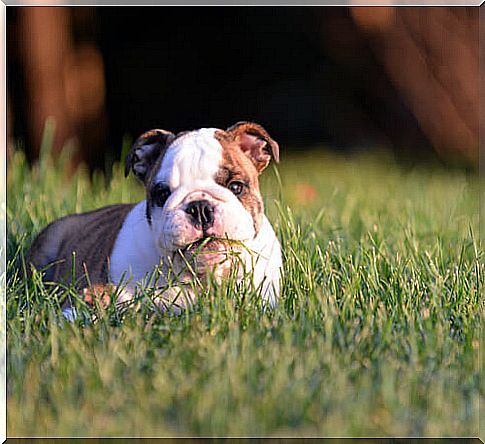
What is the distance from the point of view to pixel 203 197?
3438mm

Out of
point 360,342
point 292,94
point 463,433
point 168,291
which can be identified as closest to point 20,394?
point 168,291

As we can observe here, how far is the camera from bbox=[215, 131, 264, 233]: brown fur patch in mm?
3596

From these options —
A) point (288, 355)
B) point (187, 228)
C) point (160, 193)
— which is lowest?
point (288, 355)

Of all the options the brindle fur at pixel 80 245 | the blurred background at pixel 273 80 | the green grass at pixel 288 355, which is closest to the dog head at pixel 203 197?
the green grass at pixel 288 355

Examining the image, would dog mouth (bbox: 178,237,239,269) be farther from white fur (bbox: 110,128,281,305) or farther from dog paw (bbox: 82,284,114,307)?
dog paw (bbox: 82,284,114,307)

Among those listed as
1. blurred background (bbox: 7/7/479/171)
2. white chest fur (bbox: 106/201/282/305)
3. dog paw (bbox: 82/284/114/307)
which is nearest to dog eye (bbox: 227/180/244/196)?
white chest fur (bbox: 106/201/282/305)

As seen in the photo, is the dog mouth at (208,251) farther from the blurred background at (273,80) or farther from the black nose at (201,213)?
the blurred background at (273,80)

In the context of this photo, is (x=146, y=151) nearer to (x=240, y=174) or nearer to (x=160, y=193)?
(x=160, y=193)

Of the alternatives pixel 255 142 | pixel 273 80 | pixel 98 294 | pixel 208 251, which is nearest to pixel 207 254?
pixel 208 251

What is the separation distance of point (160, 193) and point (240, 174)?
0.37 m

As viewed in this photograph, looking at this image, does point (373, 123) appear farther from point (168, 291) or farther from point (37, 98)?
point (168, 291)

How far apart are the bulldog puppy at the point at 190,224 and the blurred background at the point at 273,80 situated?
17.6 feet

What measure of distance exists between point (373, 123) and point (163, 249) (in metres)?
7.61

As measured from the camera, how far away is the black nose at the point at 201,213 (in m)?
3.39
